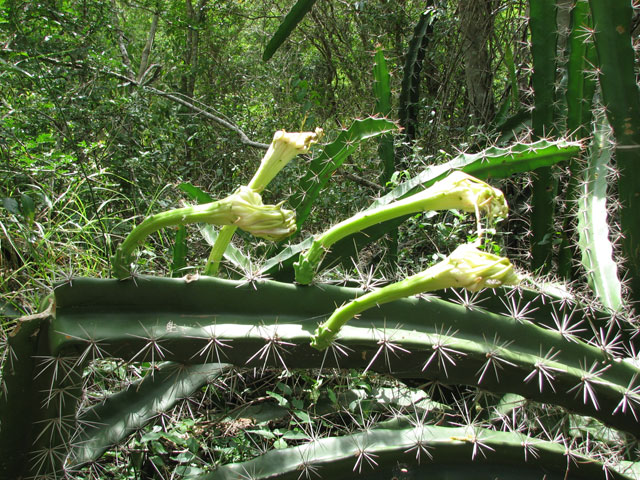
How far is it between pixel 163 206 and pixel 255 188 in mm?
1396

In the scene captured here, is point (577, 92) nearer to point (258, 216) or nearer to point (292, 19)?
point (292, 19)

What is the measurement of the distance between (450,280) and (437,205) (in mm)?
226

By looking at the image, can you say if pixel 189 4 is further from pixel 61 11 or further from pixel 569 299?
pixel 569 299

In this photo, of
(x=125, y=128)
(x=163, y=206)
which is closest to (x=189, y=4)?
(x=125, y=128)

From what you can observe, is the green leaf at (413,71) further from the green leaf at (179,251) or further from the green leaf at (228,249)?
the green leaf at (179,251)

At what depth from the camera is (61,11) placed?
3.05 meters

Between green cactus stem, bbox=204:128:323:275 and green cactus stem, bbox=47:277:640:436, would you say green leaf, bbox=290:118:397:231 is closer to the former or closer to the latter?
green cactus stem, bbox=204:128:323:275

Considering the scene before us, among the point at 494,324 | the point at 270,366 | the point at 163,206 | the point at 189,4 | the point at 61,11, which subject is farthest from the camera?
the point at 189,4

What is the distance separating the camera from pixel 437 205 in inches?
45.4

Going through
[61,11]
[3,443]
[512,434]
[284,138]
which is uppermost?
[61,11]

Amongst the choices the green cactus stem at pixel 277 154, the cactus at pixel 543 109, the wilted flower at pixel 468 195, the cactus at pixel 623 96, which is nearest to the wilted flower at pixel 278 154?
the green cactus stem at pixel 277 154

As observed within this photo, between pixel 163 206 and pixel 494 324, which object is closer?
pixel 494 324

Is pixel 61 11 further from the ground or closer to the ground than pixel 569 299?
further from the ground

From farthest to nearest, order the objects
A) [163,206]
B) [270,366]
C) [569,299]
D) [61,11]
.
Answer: [61,11] < [163,206] < [569,299] < [270,366]
